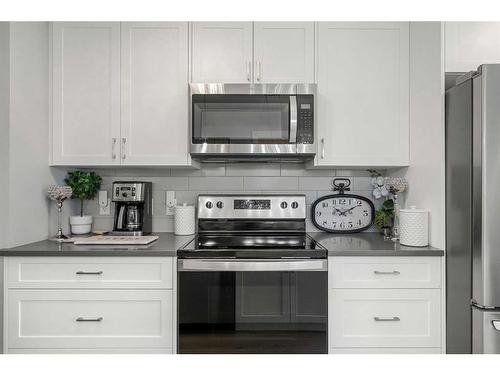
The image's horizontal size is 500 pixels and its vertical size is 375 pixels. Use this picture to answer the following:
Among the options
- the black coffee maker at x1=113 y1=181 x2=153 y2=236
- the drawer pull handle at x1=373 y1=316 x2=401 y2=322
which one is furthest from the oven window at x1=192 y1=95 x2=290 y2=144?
the drawer pull handle at x1=373 y1=316 x2=401 y2=322

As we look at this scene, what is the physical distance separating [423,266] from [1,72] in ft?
7.68

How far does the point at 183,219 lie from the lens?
2.30 meters

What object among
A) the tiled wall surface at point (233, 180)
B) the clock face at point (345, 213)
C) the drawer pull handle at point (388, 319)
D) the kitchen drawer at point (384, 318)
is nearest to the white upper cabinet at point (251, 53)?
the tiled wall surface at point (233, 180)

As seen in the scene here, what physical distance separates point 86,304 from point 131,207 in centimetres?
68

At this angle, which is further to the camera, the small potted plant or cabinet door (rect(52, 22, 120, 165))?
the small potted plant

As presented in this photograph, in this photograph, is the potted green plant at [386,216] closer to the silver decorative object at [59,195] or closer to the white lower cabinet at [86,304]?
the white lower cabinet at [86,304]

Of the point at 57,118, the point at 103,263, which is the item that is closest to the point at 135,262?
the point at 103,263

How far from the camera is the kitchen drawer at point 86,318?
1.76 meters

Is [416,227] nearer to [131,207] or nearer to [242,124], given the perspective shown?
[242,124]

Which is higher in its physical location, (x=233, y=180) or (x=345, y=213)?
(x=233, y=180)

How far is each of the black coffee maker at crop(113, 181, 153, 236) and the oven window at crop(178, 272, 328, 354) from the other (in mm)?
660

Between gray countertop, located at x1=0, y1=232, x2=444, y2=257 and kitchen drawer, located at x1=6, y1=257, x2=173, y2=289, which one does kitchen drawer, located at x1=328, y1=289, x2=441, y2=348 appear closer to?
gray countertop, located at x1=0, y1=232, x2=444, y2=257

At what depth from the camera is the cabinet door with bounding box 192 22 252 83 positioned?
2088mm

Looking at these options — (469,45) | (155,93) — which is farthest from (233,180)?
(469,45)
